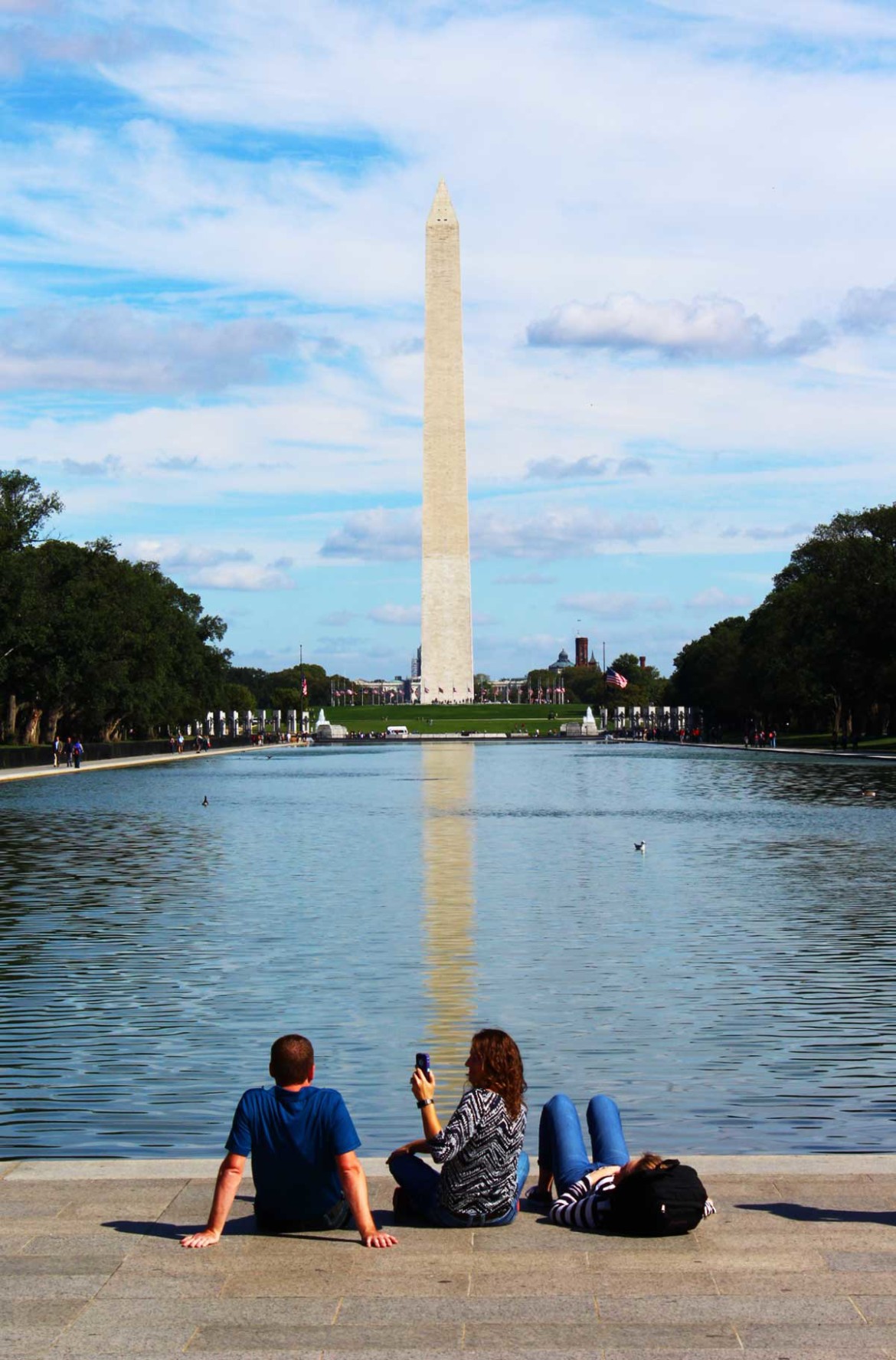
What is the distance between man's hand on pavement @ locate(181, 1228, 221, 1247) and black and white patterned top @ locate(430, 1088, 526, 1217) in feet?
2.95

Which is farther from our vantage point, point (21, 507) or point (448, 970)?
point (21, 507)

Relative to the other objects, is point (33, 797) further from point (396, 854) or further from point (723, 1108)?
point (723, 1108)

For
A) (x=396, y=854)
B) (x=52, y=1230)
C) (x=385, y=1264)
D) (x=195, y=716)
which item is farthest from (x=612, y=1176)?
(x=195, y=716)

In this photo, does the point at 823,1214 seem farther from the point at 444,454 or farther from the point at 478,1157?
the point at 444,454

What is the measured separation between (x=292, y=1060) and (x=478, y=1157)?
84 cm

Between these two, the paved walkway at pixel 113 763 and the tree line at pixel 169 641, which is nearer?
the paved walkway at pixel 113 763

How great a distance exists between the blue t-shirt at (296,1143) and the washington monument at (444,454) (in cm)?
10769

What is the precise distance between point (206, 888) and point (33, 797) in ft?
85.4

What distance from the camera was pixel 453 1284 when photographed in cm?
638

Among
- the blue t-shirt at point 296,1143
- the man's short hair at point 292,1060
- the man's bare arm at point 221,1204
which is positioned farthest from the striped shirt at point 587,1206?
the man's bare arm at point 221,1204

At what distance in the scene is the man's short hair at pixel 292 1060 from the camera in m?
6.89

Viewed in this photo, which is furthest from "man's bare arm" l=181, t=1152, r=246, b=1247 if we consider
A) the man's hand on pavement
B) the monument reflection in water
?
the monument reflection in water

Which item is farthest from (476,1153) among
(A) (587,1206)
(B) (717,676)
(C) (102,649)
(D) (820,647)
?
(B) (717,676)

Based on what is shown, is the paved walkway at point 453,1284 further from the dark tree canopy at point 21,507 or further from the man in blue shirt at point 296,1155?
the dark tree canopy at point 21,507
